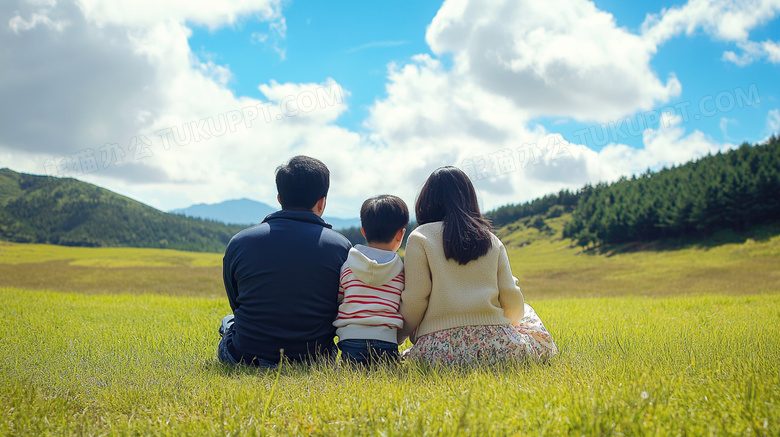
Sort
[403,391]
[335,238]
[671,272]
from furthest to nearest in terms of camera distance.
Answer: [671,272] < [335,238] < [403,391]

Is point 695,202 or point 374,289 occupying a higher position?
point 374,289

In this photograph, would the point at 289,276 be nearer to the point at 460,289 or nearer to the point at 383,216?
the point at 383,216

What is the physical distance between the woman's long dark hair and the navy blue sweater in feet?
3.43

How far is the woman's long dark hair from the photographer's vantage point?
3958 mm

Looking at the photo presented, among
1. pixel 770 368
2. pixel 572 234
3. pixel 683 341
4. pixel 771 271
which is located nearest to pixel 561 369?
pixel 770 368

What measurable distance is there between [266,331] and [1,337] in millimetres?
4427

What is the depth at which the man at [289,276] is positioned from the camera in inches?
165

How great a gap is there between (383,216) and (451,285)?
38.6 inches

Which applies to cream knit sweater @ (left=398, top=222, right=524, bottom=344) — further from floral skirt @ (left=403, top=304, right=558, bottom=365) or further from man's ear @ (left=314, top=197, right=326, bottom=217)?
man's ear @ (left=314, top=197, right=326, bottom=217)

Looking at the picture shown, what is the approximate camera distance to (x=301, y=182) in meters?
4.39

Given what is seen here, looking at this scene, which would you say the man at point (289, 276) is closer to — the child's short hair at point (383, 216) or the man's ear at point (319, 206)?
the man's ear at point (319, 206)

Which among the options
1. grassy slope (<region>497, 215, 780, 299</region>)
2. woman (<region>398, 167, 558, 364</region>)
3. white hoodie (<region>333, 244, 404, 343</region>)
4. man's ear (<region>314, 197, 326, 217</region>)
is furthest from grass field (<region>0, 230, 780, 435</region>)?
grassy slope (<region>497, 215, 780, 299</region>)

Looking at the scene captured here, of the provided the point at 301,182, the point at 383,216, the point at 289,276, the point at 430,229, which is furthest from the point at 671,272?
the point at 289,276

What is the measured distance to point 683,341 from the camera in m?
4.98
